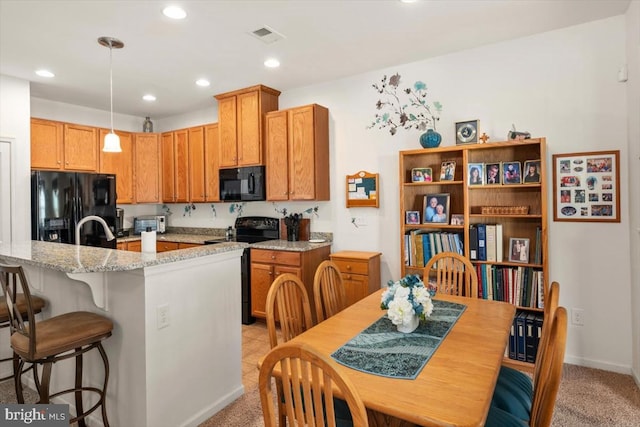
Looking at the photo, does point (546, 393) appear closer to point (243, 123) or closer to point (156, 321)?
point (156, 321)

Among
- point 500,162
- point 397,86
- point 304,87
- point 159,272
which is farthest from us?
point 304,87

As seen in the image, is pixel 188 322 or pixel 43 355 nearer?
pixel 43 355

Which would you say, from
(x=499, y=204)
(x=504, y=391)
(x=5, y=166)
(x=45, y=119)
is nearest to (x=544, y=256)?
(x=499, y=204)

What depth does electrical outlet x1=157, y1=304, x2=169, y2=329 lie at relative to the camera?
2.02 metres

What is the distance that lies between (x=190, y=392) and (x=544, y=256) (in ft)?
8.73

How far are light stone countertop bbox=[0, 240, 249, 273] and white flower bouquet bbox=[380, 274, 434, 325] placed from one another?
1.17 m

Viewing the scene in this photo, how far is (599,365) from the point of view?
2.92 metres

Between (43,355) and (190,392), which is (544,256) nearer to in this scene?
(190,392)

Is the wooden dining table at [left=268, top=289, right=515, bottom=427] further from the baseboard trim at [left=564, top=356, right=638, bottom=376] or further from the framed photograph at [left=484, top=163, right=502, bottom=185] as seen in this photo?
the baseboard trim at [left=564, top=356, right=638, bottom=376]

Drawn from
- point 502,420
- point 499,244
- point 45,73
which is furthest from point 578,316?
point 45,73

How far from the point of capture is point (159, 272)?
2.01 m

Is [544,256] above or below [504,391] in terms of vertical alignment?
above

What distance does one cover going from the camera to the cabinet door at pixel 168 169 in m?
5.31

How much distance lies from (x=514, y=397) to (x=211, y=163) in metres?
4.26
